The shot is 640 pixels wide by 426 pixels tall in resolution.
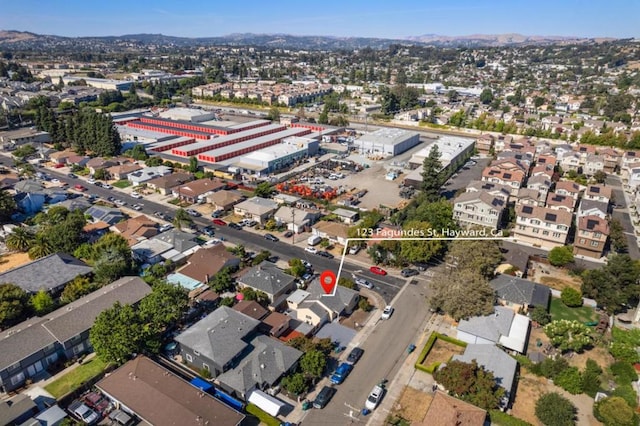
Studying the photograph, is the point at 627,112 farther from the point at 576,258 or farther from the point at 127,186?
the point at 127,186

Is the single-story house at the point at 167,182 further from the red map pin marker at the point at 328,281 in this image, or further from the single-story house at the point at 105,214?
the red map pin marker at the point at 328,281

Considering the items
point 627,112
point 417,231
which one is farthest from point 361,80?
point 417,231

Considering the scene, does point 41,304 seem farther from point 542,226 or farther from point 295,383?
point 542,226

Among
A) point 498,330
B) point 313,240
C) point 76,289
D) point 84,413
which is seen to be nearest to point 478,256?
point 498,330

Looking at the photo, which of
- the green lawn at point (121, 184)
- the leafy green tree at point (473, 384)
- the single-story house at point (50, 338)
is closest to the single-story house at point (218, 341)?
the single-story house at point (50, 338)

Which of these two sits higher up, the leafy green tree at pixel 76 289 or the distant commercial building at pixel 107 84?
the distant commercial building at pixel 107 84

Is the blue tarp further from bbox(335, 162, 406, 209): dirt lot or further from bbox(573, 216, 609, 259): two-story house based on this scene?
bbox(573, 216, 609, 259): two-story house
